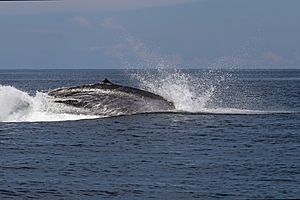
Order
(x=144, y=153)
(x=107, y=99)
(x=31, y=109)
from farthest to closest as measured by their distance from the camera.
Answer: (x=31, y=109), (x=107, y=99), (x=144, y=153)

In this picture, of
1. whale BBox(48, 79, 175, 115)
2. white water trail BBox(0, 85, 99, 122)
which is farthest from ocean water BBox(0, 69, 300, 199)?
whale BBox(48, 79, 175, 115)

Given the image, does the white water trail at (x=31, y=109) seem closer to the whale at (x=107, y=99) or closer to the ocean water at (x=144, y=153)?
the ocean water at (x=144, y=153)

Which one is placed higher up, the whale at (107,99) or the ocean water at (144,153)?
the whale at (107,99)

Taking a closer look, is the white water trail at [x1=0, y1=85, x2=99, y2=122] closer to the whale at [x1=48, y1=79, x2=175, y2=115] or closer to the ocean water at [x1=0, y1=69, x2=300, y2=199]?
the ocean water at [x1=0, y1=69, x2=300, y2=199]

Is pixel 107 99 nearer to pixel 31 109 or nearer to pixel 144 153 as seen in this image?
pixel 31 109

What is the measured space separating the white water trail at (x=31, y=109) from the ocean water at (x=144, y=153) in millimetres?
55

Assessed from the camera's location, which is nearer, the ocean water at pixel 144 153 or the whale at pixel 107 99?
the ocean water at pixel 144 153

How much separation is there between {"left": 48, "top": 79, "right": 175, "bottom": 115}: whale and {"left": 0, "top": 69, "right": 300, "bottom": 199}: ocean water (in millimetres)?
441

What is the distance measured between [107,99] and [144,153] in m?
12.5

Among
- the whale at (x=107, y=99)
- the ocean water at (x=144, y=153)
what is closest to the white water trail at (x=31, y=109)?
the ocean water at (x=144, y=153)

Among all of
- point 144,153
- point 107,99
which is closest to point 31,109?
point 107,99

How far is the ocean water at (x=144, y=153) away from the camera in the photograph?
19.7 meters

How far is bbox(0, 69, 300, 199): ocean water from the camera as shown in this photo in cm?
1967

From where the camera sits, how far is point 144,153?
86.5ft
